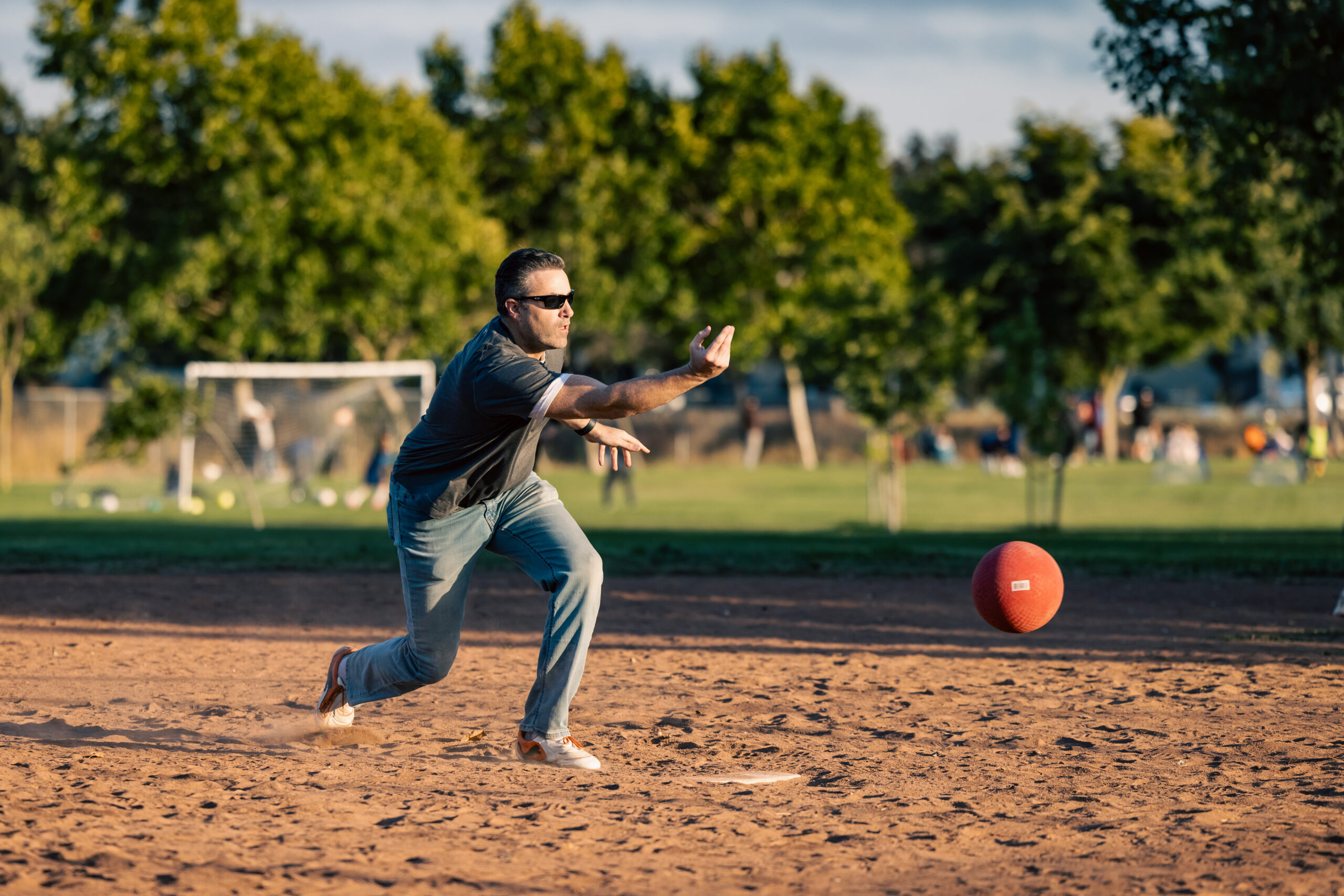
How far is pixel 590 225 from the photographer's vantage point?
4322 centimetres

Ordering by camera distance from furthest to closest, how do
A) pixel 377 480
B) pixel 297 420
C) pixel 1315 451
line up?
pixel 1315 451, pixel 297 420, pixel 377 480

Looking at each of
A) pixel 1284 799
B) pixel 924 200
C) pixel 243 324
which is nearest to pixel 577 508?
pixel 243 324

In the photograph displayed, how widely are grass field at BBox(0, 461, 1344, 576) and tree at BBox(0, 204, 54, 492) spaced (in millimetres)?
2344

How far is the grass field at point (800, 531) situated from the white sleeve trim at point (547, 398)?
9161 mm

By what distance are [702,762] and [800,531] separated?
15.6m

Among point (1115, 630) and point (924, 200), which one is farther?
point (924, 200)

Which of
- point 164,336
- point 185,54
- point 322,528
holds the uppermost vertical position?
point 185,54

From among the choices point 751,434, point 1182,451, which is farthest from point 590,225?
point 1182,451

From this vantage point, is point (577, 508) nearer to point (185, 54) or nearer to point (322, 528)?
point (322, 528)

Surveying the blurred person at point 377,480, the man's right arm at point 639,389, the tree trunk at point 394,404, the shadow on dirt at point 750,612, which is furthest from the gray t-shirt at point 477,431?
the tree trunk at point 394,404

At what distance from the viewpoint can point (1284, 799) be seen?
530cm

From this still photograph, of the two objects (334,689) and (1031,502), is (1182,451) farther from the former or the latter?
(334,689)

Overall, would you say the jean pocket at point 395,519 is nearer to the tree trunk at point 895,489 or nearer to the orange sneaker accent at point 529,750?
the orange sneaker accent at point 529,750

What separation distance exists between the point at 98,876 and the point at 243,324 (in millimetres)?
35534
